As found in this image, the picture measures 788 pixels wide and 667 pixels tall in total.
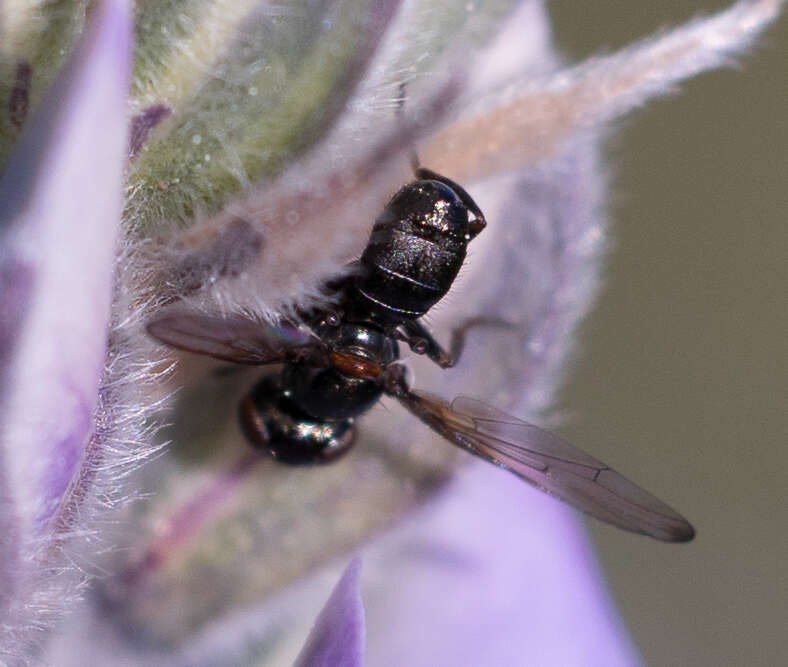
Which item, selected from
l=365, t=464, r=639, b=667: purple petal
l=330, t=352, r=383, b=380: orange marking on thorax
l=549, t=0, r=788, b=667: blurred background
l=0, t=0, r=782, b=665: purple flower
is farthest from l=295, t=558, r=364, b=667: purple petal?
l=549, t=0, r=788, b=667: blurred background

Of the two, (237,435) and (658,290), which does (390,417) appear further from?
(658,290)

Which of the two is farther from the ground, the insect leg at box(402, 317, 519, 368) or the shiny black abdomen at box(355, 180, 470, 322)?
the shiny black abdomen at box(355, 180, 470, 322)

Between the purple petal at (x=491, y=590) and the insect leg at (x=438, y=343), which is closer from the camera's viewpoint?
the insect leg at (x=438, y=343)

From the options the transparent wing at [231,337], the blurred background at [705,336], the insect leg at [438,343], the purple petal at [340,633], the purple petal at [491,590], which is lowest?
the blurred background at [705,336]

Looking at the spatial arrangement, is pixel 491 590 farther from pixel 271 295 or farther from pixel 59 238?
pixel 59 238

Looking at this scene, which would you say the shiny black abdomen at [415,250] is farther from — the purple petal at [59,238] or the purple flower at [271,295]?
the purple petal at [59,238]

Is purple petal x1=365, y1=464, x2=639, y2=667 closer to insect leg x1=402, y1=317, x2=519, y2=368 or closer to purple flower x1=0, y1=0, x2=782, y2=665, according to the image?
purple flower x1=0, y1=0, x2=782, y2=665

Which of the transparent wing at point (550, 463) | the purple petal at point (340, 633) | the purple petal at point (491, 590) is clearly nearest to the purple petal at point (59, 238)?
the purple petal at point (340, 633)
